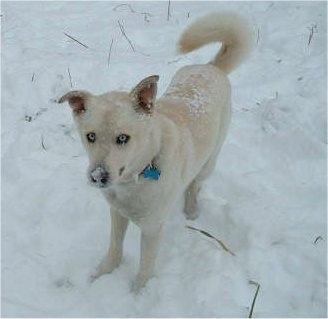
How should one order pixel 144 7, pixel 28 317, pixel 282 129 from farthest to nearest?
pixel 144 7 → pixel 282 129 → pixel 28 317

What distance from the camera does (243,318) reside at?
2.92 meters

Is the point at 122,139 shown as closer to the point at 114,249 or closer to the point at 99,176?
the point at 99,176

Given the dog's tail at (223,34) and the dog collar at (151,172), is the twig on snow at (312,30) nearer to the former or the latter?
the dog's tail at (223,34)

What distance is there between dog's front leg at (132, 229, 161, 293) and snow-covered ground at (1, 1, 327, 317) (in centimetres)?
6

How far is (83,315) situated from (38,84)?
2443 mm

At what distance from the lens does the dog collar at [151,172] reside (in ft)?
8.98

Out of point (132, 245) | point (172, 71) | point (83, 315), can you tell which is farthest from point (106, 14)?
point (83, 315)

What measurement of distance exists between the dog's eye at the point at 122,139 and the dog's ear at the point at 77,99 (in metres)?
0.27

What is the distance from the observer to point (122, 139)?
2.46 meters

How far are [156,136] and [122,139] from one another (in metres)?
0.28

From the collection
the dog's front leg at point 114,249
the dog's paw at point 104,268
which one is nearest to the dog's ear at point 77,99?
the dog's front leg at point 114,249

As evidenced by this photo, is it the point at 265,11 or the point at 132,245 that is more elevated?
the point at 265,11

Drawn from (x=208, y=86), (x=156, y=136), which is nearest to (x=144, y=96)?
(x=156, y=136)

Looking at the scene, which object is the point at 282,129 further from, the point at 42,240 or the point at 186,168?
the point at 42,240
